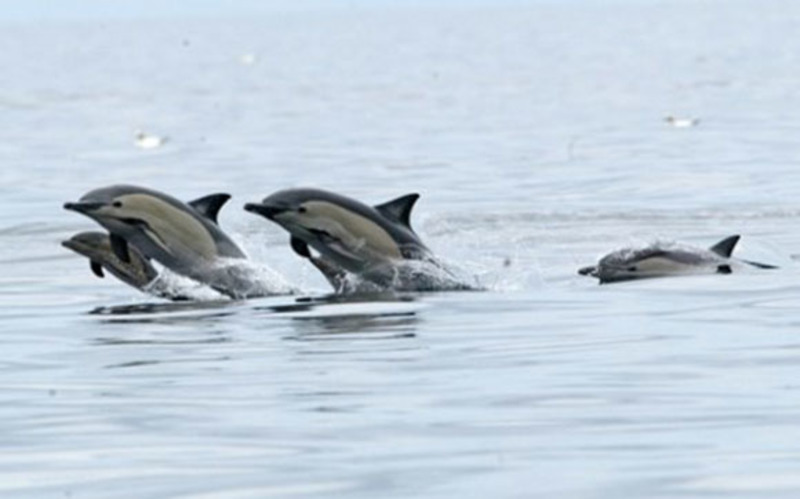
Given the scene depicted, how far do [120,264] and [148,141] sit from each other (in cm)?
2469

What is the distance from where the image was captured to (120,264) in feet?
61.3

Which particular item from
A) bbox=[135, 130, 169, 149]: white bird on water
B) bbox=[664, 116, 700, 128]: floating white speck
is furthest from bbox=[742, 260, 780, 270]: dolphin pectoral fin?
bbox=[664, 116, 700, 128]: floating white speck

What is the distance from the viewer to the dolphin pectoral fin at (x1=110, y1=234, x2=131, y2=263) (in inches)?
720

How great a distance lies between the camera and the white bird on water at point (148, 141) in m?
43.0

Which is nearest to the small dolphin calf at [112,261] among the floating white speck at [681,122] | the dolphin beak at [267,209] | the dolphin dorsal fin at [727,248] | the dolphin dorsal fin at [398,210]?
the dolphin beak at [267,209]

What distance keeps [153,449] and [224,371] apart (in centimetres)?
244

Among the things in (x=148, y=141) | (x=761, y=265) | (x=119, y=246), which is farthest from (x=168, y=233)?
(x=148, y=141)

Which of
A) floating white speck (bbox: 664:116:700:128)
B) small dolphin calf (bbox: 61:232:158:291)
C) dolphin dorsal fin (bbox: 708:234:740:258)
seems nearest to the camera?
small dolphin calf (bbox: 61:232:158:291)

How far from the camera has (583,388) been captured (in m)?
13.0

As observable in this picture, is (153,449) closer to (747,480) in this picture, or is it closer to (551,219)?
(747,480)

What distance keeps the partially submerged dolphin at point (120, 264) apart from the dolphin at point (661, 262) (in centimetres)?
291

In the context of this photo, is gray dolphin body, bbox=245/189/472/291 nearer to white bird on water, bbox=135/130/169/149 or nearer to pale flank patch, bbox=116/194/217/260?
pale flank patch, bbox=116/194/217/260

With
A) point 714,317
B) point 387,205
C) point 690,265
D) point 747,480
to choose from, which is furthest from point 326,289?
point 747,480

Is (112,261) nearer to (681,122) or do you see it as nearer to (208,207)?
(208,207)
